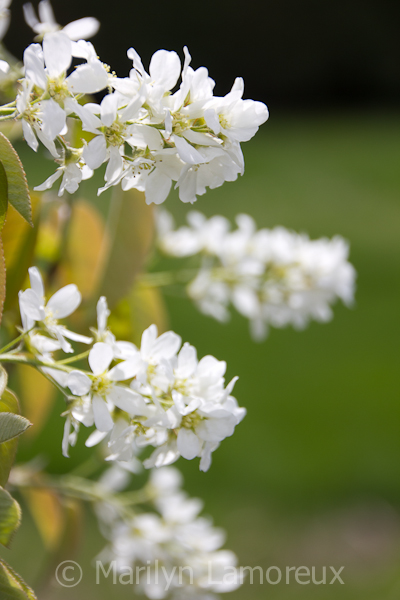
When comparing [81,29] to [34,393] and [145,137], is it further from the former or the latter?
[34,393]

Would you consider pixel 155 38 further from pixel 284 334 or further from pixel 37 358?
pixel 37 358

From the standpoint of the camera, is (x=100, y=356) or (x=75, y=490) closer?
(x=100, y=356)

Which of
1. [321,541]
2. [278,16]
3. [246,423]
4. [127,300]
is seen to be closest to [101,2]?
[278,16]

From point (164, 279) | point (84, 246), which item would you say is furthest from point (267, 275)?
point (84, 246)

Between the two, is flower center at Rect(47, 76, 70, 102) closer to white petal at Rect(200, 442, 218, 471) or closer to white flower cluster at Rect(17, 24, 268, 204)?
white flower cluster at Rect(17, 24, 268, 204)

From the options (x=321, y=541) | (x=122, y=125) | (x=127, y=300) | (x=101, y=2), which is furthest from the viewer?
(x=101, y=2)

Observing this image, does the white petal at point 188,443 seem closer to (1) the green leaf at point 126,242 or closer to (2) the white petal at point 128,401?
(2) the white petal at point 128,401
